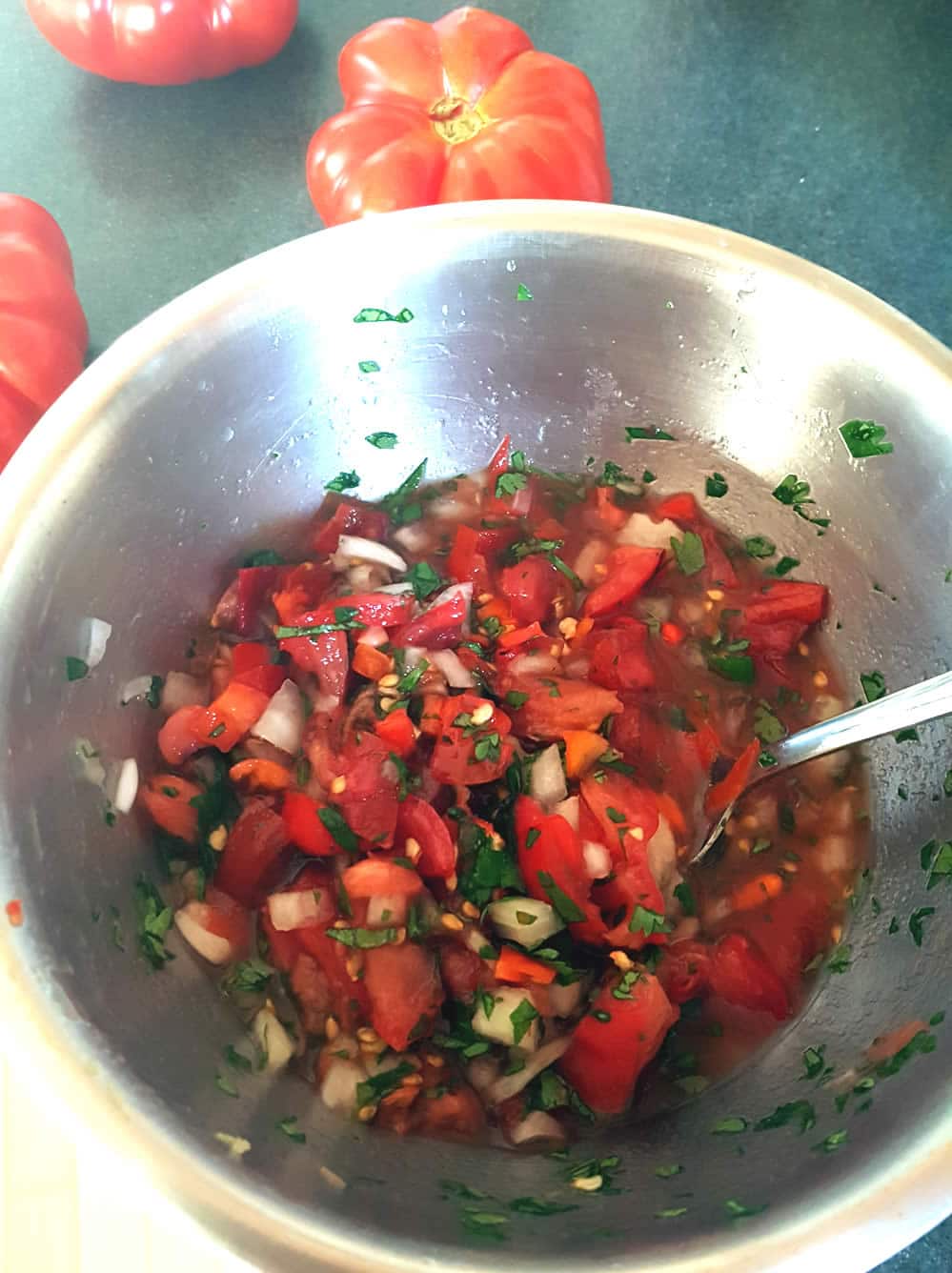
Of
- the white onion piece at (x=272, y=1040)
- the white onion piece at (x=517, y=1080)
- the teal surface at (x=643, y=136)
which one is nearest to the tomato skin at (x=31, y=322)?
the teal surface at (x=643, y=136)

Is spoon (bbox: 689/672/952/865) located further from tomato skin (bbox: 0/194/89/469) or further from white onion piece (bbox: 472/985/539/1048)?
tomato skin (bbox: 0/194/89/469)

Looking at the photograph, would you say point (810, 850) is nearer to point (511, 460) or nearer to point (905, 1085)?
point (905, 1085)

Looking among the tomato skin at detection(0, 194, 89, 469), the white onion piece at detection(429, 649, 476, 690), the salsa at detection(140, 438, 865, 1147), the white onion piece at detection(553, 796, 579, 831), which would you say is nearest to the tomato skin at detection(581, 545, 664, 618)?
the salsa at detection(140, 438, 865, 1147)

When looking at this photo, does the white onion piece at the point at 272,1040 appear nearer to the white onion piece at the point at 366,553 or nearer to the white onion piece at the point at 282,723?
the white onion piece at the point at 282,723

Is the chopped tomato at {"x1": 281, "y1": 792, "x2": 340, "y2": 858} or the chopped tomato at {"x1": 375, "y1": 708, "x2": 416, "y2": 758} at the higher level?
the chopped tomato at {"x1": 375, "y1": 708, "x2": 416, "y2": 758}

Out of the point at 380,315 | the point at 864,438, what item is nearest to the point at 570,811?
the point at 864,438

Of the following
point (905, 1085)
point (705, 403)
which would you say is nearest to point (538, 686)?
point (705, 403)
